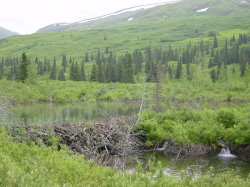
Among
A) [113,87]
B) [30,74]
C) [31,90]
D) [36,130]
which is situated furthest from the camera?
[113,87]

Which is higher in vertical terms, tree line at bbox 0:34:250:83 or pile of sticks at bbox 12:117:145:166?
tree line at bbox 0:34:250:83

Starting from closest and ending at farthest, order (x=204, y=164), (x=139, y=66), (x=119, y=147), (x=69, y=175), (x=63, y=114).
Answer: (x=69, y=175)
(x=119, y=147)
(x=204, y=164)
(x=63, y=114)
(x=139, y=66)

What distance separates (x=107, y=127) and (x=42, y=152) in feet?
35.9

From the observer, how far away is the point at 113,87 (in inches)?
3652

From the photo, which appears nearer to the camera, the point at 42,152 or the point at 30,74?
the point at 42,152

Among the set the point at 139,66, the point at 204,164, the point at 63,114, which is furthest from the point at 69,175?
the point at 139,66

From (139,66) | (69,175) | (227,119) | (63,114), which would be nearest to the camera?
(69,175)

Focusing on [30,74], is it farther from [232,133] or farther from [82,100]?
[232,133]

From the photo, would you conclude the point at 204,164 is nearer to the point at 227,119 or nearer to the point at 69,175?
the point at 227,119

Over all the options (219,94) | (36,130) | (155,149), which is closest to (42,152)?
(36,130)

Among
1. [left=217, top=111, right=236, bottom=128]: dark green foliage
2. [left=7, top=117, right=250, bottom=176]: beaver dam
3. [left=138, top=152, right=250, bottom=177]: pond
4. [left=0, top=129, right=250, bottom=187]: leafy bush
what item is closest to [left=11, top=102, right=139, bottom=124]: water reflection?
[left=7, top=117, right=250, bottom=176]: beaver dam

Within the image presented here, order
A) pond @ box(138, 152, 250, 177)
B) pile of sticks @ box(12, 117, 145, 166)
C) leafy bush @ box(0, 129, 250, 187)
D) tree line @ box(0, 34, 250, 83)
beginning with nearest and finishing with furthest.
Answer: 1. leafy bush @ box(0, 129, 250, 187)
2. pond @ box(138, 152, 250, 177)
3. pile of sticks @ box(12, 117, 145, 166)
4. tree line @ box(0, 34, 250, 83)

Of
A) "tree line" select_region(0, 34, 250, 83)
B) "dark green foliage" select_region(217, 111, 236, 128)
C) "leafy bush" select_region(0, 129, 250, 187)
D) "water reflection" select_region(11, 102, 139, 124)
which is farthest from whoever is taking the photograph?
"tree line" select_region(0, 34, 250, 83)

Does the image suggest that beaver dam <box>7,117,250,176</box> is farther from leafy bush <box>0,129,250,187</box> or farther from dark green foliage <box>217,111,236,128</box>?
leafy bush <box>0,129,250,187</box>
